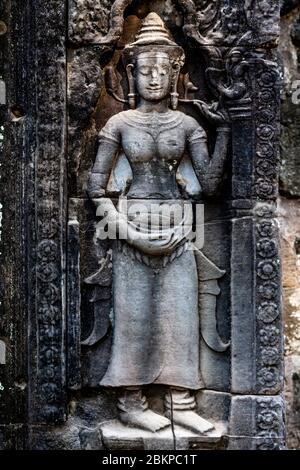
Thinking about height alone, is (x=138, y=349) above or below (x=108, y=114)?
below

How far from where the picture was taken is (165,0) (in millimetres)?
3727

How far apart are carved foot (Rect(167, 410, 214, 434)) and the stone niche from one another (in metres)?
0.03

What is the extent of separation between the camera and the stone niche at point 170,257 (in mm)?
3596

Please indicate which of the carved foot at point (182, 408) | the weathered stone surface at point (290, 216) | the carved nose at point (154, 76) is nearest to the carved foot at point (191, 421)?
the carved foot at point (182, 408)

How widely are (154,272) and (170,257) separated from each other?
0.34 feet

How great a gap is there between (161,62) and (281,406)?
1.68 metres

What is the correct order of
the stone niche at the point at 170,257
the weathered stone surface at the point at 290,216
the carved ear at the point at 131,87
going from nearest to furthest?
1. the stone niche at the point at 170,257
2. the carved ear at the point at 131,87
3. the weathered stone surface at the point at 290,216

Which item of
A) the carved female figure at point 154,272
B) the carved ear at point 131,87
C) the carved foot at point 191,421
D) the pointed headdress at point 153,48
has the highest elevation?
the pointed headdress at point 153,48

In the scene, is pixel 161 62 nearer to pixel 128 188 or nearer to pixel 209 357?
pixel 128 188

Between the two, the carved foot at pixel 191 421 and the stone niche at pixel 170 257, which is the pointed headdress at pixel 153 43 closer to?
the stone niche at pixel 170 257

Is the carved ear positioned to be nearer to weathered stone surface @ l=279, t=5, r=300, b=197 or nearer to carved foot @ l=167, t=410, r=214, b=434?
weathered stone surface @ l=279, t=5, r=300, b=197

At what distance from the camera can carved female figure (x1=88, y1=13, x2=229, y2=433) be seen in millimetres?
3648
